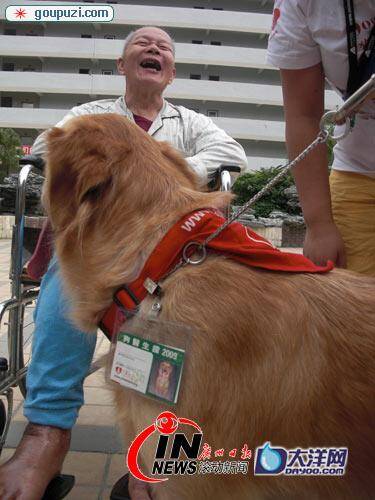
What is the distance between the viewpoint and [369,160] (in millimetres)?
1906

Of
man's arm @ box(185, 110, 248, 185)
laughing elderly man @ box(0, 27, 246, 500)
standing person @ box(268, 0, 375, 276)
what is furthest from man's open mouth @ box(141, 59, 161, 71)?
standing person @ box(268, 0, 375, 276)

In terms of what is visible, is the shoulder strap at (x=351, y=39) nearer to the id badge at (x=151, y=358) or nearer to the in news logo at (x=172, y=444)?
the id badge at (x=151, y=358)

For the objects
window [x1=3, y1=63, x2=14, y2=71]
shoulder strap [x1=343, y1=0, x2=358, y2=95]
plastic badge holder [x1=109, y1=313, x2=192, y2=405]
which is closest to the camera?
plastic badge holder [x1=109, y1=313, x2=192, y2=405]

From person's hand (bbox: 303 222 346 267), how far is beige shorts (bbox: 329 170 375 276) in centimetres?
15

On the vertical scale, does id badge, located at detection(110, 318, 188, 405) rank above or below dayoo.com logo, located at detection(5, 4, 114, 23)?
below

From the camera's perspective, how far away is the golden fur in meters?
1.24

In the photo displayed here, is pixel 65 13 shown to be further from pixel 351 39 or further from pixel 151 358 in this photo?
pixel 151 358

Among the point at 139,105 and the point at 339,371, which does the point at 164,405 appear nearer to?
the point at 339,371

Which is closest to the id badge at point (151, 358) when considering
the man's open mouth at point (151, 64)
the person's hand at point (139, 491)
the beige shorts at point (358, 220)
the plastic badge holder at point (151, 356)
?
the plastic badge holder at point (151, 356)

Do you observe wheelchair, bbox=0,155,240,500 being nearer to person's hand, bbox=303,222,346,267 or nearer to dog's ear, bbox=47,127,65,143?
person's hand, bbox=303,222,346,267

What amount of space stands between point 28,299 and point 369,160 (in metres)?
1.86

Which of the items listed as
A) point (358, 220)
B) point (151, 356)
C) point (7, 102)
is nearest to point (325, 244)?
point (358, 220)

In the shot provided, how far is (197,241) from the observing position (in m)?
1.33

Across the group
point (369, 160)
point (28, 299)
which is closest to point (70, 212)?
point (369, 160)
